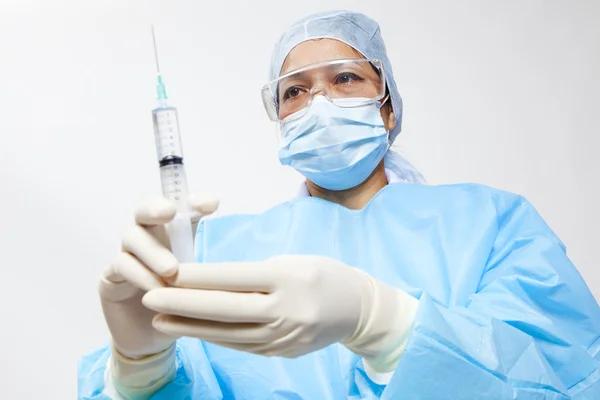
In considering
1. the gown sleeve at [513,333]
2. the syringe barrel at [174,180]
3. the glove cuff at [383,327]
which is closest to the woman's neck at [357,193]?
the gown sleeve at [513,333]

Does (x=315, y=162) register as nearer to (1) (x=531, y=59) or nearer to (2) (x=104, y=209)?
(2) (x=104, y=209)

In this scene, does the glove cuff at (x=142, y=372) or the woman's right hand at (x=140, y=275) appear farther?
the glove cuff at (x=142, y=372)

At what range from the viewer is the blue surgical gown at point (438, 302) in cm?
110

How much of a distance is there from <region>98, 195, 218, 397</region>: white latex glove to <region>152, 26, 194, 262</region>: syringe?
2 cm

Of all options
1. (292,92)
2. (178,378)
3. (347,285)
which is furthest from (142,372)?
(292,92)

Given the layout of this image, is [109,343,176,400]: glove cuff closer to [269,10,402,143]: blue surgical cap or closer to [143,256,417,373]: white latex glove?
[143,256,417,373]: white latex glove

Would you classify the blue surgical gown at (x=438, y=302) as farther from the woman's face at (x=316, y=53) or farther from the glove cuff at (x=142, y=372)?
the woman's face at (x=316, y=53)

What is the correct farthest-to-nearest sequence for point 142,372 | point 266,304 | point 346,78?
point 346,78
point 142,372
point 266,304

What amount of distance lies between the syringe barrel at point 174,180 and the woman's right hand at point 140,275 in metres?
0.02

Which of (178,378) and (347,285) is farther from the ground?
(347,285)

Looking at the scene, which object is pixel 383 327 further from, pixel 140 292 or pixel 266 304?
pixel 140 292

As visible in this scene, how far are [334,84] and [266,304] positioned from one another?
2.80 ft

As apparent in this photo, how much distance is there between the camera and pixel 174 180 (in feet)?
3.49

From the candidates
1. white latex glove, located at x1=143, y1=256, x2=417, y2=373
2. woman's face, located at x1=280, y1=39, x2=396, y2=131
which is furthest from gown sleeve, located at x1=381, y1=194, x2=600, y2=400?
woman's face, located at x1=280, y1=39, x2=396, y2=131
